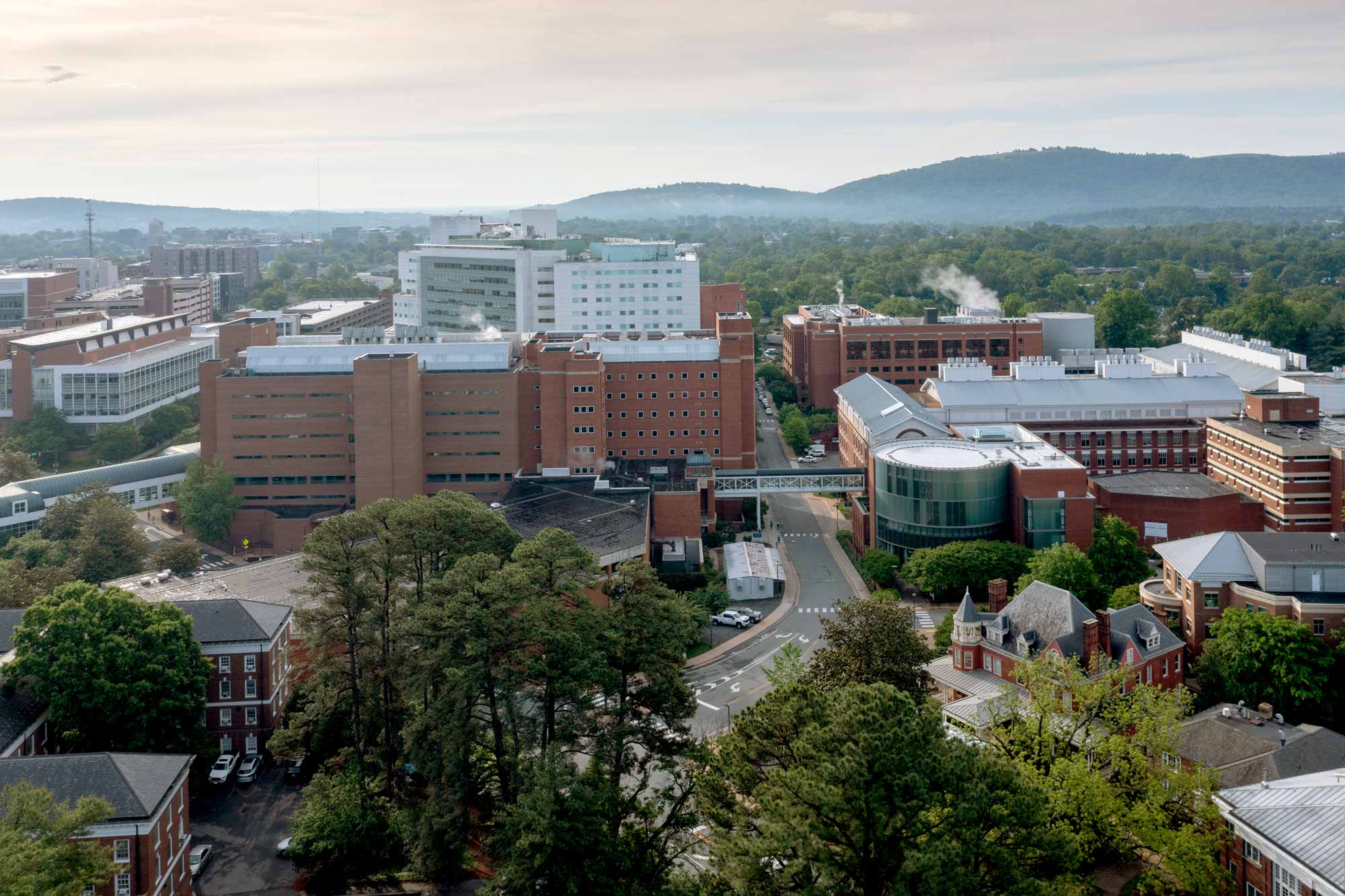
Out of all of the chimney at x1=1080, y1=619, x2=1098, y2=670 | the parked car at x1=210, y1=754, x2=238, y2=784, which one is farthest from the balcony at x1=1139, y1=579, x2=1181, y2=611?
the parked car at x1=210, y1=754, x2=238, y2=784

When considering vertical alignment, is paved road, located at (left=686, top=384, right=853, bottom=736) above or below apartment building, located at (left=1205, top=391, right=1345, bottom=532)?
below

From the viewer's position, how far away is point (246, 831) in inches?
1957

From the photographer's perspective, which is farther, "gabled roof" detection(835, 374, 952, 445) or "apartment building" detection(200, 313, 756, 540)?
"gabled roof" detection(835, 374, 952, 445)

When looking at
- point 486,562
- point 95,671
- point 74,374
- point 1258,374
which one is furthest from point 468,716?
point 74,374

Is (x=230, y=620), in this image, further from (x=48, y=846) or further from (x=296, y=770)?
(x=48, y=846)

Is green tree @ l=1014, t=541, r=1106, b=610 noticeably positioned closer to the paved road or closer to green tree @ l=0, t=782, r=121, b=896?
the paved road

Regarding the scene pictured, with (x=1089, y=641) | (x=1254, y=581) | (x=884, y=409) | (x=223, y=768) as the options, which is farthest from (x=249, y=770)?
(x=884, y=409)

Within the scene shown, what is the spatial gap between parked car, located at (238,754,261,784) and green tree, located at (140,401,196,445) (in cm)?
8192

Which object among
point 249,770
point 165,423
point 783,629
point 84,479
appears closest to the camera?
point 249,770

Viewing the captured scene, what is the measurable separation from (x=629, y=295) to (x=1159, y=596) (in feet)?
289

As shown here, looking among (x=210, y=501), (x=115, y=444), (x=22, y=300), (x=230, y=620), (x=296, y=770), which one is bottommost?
(x=296, y=770)

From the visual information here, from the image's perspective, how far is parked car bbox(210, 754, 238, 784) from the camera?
53.6 meters

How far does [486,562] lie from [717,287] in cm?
10033

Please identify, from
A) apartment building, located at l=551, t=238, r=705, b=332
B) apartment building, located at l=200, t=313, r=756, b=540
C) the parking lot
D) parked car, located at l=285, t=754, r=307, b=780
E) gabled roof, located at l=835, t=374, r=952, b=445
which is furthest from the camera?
apartment building, located at l=551, t=238, r=705, b=332
